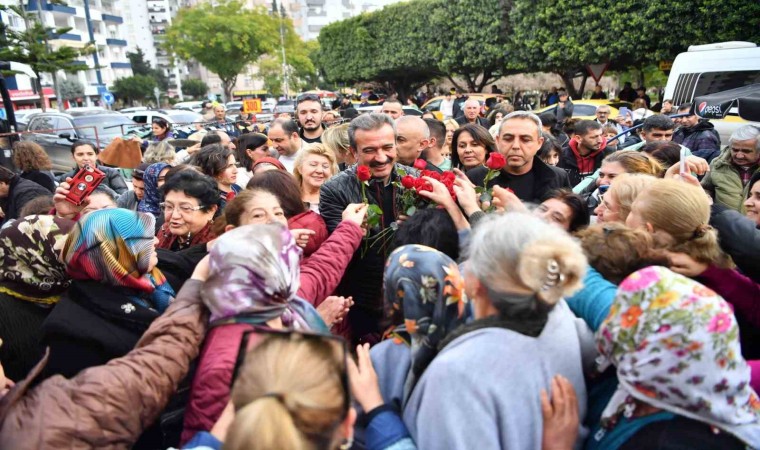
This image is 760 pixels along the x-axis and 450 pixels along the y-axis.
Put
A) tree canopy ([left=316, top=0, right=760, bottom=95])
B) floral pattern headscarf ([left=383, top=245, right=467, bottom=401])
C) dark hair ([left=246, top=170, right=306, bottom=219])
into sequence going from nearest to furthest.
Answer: floral pattern headscarf ([left=383, top=245, right=467, bottom=401]) < dark hair ([left=246, top=170, right=306, bottom=219]) < tree canopy ([left=316, top=0, right=760, bottom=95])

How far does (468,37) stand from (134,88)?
37.6 meters

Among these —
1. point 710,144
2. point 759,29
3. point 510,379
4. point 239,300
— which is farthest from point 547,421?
point 759,29

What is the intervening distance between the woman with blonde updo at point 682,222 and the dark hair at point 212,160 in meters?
3.21

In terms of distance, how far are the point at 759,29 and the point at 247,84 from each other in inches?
3127

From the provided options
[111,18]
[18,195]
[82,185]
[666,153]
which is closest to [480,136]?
[666,153]

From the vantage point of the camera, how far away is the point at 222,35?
41031 millimetres

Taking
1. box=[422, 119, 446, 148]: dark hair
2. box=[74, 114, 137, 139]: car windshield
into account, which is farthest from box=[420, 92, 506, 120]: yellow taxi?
box=[74, 114, 137, 139]: car windshield

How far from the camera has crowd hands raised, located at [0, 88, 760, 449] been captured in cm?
126

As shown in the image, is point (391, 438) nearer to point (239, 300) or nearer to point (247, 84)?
point (239, 300)

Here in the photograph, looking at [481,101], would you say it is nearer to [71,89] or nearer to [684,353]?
[684,353]

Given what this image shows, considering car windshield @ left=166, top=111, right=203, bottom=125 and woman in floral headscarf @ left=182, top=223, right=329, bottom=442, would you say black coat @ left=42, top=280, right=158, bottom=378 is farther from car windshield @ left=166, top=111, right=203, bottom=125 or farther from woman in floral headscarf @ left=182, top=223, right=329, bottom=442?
car windshield @ left=166, top=111, right=203, bottom=125

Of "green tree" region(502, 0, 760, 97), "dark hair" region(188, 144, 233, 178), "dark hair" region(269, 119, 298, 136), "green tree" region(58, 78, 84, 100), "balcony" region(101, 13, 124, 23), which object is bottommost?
"dark hair" region(188, 144, 233, 178)

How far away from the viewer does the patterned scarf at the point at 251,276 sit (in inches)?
64.0

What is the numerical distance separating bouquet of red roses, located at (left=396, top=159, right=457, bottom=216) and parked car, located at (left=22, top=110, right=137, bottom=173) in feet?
40.8
